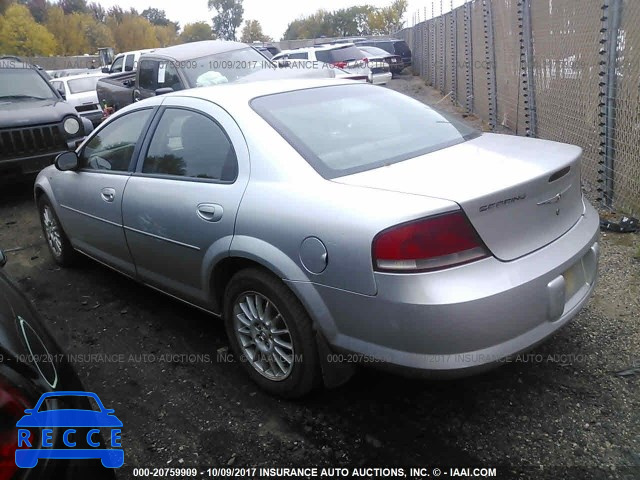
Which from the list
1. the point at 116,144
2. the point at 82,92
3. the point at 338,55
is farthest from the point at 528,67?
the point at 82,92

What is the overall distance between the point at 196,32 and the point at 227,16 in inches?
665

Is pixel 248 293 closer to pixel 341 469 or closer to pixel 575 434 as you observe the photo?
pixel 341 469

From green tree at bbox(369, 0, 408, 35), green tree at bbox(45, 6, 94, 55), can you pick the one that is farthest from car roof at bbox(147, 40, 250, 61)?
green tree at bbox(369, 0, 408, 35)

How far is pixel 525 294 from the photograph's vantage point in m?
2.42

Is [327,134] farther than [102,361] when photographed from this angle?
No

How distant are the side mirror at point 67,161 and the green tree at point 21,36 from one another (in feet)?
161

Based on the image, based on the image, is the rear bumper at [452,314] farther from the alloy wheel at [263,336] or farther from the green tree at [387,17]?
the green tree at [387,17]

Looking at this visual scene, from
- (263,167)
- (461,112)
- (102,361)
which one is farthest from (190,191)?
(461,112)

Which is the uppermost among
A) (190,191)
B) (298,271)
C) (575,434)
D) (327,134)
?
(327,134)

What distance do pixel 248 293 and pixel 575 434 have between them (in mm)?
1711

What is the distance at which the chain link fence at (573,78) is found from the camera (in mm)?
4852

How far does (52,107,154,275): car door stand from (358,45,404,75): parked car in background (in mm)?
15179

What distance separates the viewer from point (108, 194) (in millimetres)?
3980

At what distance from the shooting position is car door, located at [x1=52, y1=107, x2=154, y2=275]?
3.94 metres
